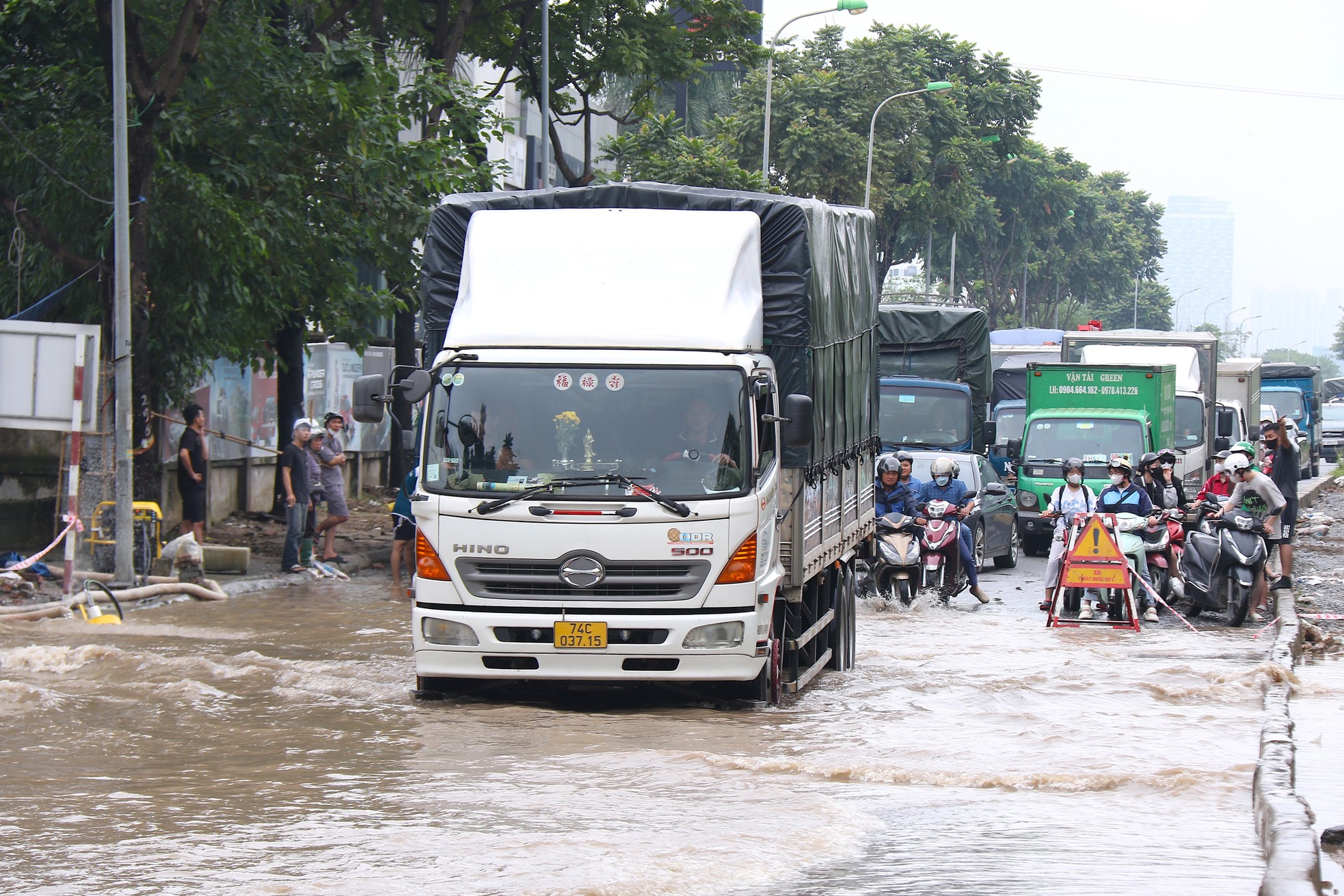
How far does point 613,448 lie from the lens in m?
9.16

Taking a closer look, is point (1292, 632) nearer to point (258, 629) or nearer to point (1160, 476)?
point (1160, 476)

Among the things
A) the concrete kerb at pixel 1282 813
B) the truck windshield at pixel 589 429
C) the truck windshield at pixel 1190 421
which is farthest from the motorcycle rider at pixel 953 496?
the truck windshield at pixel 1190 421

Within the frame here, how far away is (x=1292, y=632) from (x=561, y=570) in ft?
24.3

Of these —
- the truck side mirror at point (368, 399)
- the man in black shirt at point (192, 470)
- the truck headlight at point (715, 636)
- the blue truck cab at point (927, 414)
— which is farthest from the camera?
the blue truck cab at point (927, 414)

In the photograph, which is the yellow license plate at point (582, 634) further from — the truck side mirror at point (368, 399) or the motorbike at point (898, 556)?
the motorbike at point (898, 556)

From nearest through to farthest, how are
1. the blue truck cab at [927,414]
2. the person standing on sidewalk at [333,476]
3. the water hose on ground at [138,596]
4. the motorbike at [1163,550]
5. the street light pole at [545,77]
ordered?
1. the water hose on ground at [138,596]
2. the motorbike at [1163,550]
3. the person standing on sidewalk at [333,476]
4. the blue truck cab at [927,414]
5. the street light pole at [545,77]

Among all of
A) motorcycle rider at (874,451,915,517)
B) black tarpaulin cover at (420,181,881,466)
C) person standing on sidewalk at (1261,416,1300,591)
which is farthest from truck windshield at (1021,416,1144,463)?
black tarpaulin cover at (420,181,881,466)

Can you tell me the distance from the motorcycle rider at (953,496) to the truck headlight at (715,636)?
8108mm

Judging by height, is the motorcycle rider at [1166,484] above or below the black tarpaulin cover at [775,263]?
below

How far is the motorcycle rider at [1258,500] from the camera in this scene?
594 inches

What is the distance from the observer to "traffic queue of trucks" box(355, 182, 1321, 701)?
901 centimetres

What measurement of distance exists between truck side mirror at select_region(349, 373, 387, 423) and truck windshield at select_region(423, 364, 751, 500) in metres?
0.58

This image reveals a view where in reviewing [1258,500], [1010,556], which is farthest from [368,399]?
[1010,556]

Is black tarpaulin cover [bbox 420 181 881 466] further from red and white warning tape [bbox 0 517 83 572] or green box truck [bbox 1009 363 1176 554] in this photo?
green box truck [bbox 1009 363 1176 554]
